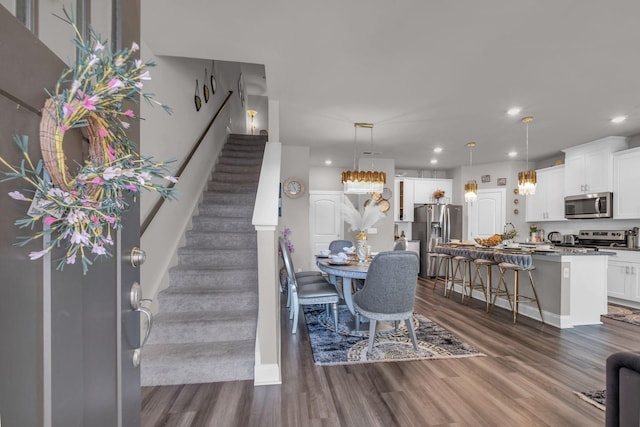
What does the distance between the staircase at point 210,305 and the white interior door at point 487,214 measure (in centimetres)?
559

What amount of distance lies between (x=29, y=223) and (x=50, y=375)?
265 mm

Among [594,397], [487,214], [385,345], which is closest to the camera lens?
[594,397]

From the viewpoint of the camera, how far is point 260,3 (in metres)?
2.02

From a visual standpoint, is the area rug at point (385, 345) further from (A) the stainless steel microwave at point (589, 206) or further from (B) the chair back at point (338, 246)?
(A) the stainless steel microwave at point (589, 206)

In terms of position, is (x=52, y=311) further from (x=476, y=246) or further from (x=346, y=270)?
(x=476, y=246)

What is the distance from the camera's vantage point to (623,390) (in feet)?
3.03

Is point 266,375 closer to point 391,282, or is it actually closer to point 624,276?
point 391,282

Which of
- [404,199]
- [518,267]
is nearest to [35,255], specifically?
[518,267]

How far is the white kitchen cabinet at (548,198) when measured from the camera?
231 inches

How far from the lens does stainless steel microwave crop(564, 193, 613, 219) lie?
4.87m

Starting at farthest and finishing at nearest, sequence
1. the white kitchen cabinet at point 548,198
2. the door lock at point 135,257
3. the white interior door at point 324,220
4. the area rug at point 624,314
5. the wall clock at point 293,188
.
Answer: the white interior door at point 324,220, the white kitchen cabinet at point 548,198, the wall clock at point 293,188, the area rug at point 624,314, the door lock at point 135,257

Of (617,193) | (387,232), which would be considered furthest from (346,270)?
(617,193)

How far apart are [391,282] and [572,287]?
259cm

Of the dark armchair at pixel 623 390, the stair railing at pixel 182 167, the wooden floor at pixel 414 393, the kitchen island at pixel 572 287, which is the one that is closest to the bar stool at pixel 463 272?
the kitchen island at pixel 572 287
